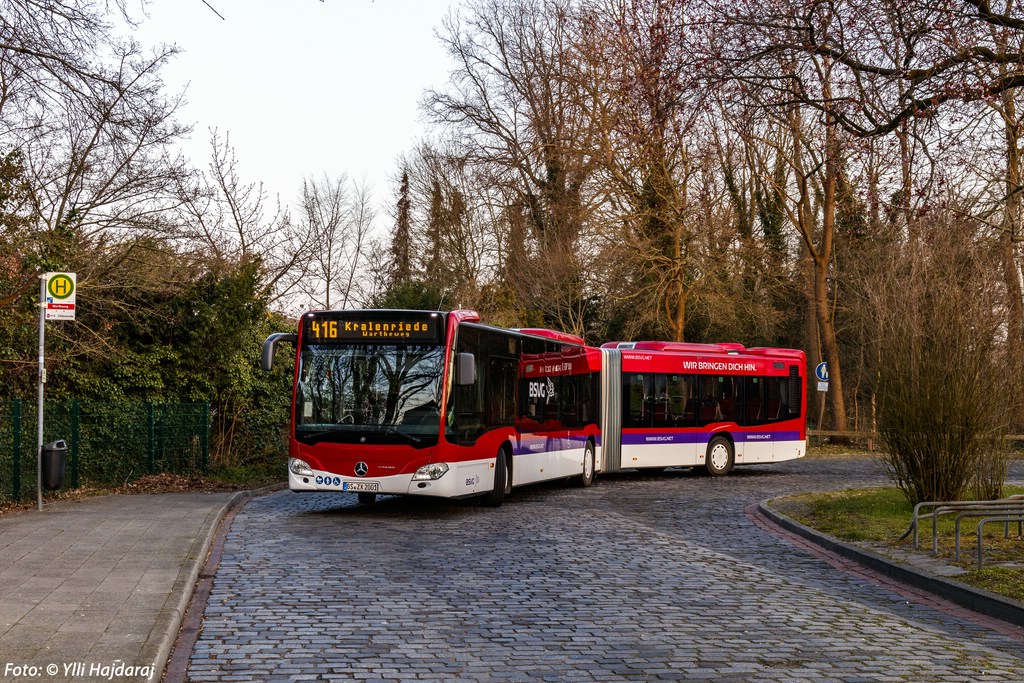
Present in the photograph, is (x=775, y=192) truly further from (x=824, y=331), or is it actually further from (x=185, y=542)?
(x=185, y=542)

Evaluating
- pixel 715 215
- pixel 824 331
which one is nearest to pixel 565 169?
pixel 715 215

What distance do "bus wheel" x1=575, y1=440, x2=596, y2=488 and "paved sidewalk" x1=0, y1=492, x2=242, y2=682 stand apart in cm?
927

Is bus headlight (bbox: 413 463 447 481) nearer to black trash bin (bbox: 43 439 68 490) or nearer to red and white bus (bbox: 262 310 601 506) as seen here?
red and white bus (bbox: 262 310 601 506)

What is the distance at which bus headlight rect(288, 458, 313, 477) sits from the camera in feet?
54.1

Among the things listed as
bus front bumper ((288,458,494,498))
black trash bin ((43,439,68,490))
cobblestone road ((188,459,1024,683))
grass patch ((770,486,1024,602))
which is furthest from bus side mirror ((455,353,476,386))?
black trash bin ((43,439,68,490))

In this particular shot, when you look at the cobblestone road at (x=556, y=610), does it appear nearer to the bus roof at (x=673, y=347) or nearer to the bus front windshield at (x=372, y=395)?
the bus front windshield at (x=372, y=395)

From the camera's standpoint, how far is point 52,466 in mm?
16094

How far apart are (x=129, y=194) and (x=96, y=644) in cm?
1486

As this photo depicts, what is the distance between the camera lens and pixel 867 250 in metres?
39.6

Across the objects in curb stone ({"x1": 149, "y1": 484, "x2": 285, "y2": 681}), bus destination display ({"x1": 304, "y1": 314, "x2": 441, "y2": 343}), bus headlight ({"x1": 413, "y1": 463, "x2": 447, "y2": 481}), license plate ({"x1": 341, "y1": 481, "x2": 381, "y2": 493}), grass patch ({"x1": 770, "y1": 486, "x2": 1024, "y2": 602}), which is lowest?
grass patch ({"x1": 770, "y1": 486, "x2": 1024, "y2": 602})

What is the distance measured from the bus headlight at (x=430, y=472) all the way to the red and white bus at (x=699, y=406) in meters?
9.33

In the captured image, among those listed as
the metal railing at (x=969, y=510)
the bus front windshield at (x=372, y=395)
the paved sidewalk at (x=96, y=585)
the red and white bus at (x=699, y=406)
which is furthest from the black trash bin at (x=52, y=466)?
the red and white bus at (x=699, y=406)

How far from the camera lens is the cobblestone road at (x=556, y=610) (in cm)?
732

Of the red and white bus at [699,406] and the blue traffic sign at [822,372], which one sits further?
the blue traffic sign at [822,372]
